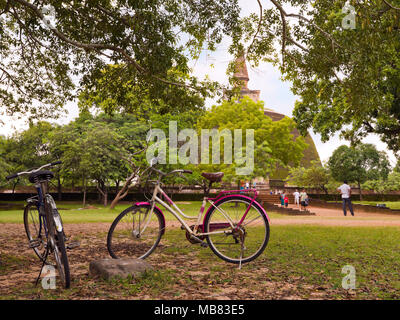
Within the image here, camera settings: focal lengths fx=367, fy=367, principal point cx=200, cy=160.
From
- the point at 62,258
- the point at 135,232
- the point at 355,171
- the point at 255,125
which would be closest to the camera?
the point at 62,258

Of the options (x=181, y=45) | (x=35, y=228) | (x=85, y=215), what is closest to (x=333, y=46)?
(x=181, y=45)

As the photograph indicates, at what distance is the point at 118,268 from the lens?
3.98 metres

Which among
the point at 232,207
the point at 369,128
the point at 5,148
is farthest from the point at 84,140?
the point at 232,207

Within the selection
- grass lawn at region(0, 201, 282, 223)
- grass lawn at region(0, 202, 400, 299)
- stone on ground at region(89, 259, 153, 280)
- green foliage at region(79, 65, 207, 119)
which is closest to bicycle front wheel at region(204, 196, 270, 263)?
grass lawn at region(0, 202, 400, 299)

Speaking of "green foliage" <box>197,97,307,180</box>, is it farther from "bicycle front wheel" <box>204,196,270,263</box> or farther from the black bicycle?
the black bicycle

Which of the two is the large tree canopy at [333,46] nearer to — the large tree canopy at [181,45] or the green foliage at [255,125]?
the large tree canopy at [181,45]

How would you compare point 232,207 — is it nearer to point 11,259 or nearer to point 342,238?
point 11,259

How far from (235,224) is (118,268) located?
1.57 metres

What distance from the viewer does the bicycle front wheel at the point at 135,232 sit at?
15.2ft

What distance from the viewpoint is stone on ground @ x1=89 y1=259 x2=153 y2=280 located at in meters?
3.91

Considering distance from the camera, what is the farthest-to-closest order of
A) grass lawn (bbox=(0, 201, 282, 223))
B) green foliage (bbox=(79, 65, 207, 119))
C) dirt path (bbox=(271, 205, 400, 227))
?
grass lawn (bbox=(0, 201, 282, 223)), dirt path (bbox=(271, 205, 400, 227)), green foliage (bbox=(79, 65, 207, 119))

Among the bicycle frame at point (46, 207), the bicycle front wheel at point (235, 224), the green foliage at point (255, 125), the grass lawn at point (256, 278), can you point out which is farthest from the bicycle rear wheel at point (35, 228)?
the green foliage at point (255, 125)

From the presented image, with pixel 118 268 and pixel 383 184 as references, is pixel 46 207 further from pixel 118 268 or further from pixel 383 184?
pixel 383 184
